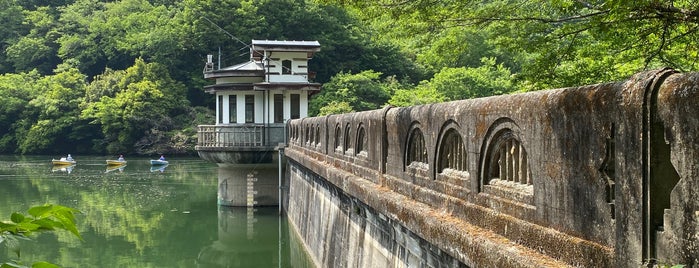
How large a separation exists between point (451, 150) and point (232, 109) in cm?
1864

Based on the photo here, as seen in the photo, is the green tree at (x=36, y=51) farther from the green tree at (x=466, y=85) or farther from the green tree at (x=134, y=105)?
the green tree at (x=466, y=85)

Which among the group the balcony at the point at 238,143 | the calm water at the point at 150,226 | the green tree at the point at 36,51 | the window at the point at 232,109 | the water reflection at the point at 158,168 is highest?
the green tree at the point at 36,51

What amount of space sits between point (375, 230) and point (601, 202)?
4646mm

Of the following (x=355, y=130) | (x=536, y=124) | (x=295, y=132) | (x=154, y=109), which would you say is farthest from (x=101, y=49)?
(x=536, y=124)

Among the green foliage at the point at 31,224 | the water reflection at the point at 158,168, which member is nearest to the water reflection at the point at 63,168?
the water reflection at the point at 158,168

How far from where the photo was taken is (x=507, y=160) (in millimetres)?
4262

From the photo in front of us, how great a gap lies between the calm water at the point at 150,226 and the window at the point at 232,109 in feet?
11.0

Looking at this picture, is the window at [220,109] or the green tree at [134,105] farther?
the green tree at [134,105]

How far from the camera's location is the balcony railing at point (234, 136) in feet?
71.3

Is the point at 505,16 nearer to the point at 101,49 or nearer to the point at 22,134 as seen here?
the point at 22,134

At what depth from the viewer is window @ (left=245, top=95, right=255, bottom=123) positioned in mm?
23078

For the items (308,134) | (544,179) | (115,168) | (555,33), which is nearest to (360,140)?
(555,33)

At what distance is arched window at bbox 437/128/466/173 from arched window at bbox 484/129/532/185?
648 mm

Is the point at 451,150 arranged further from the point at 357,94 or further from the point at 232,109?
the point at 357,94
